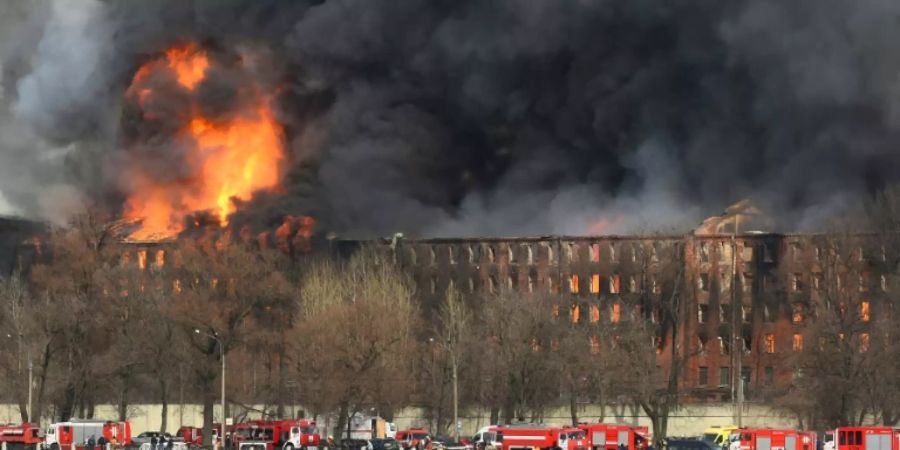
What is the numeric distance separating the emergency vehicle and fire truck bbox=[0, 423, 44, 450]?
21.1 m

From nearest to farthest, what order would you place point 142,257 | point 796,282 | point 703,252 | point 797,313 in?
point 797,313
point 796,282
point 142,257
point 703,252

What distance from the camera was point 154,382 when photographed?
461 ft

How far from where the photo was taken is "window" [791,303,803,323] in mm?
156625

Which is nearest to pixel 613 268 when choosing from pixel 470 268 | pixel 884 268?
pixel 470 268

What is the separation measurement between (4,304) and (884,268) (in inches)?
2462

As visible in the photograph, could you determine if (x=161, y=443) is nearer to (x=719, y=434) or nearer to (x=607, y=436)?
(x=607, y=436)

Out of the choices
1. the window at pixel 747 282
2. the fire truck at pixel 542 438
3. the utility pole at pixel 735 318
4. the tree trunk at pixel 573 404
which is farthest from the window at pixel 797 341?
the fire truck at pixel 542 438

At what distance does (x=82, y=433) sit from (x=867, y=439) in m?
45.5

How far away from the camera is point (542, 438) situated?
114188 millimetres

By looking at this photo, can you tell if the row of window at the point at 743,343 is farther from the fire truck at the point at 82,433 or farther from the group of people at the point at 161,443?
the fire truck at the point at 82,433

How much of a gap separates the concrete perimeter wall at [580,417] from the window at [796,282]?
47.1 ft

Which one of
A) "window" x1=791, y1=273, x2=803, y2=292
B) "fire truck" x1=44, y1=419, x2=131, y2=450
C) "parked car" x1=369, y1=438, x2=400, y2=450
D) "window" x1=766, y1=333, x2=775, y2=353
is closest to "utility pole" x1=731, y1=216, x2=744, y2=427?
"window" x1=766, y1=333, x2=775, y2=353

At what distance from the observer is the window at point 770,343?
159625 mm

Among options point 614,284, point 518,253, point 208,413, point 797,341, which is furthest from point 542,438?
point 518,253
